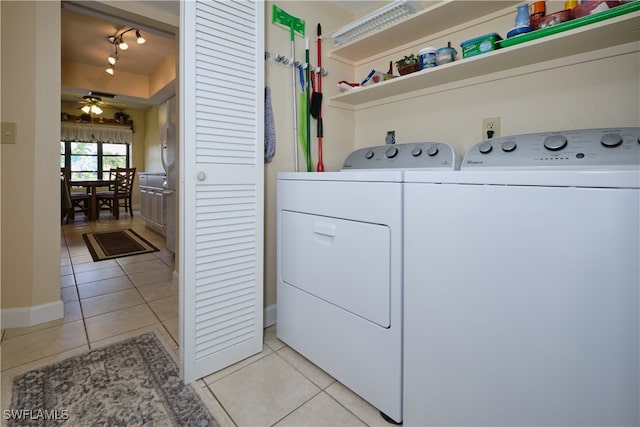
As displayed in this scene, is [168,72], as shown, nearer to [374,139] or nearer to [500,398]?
[374,139]

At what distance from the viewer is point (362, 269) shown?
3.82 ft

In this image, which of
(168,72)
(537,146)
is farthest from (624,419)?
(168,72)

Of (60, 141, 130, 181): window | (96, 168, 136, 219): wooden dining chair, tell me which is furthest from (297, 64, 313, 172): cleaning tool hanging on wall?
(60, 141, 130, 181): window

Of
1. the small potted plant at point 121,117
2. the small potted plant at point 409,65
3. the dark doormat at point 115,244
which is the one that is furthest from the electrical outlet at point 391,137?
the small potted plant at point 121,117

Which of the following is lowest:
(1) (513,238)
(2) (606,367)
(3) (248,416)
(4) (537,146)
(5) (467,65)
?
(3) (248,416)

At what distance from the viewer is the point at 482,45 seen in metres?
1.37

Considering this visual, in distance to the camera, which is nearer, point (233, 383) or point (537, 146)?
point (537, 146)

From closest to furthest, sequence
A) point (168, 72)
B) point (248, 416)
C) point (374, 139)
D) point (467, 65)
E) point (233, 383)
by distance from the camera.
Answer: point (248, 416), point (233, 383), point (467, 65), point (374, 139), point (168, 72)

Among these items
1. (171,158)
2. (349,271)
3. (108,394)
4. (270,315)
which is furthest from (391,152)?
(171,158)

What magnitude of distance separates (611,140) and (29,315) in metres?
3.00

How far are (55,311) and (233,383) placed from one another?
1384 millimetres

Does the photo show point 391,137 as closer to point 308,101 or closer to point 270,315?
point 308,101

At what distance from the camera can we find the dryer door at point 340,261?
1104 millimetres

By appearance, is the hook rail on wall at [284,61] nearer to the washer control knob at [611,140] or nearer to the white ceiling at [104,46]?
the white ceiling at [104,46]
